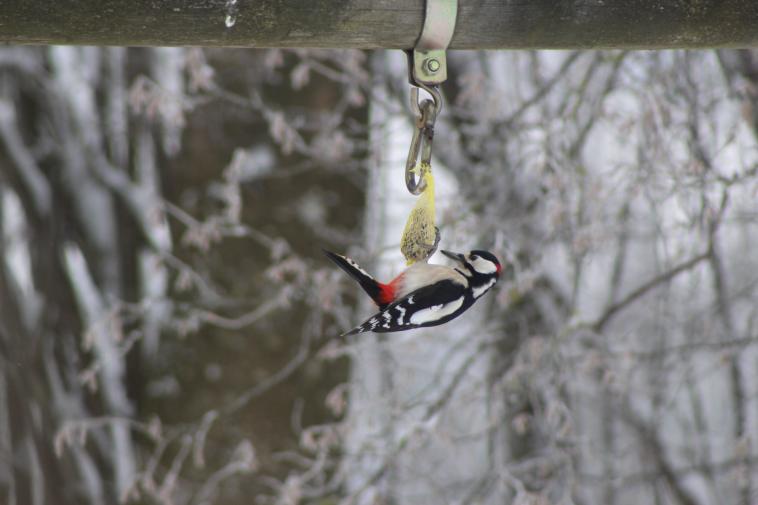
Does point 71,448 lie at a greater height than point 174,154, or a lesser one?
→ lesser

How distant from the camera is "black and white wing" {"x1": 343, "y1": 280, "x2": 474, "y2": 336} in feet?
6.78

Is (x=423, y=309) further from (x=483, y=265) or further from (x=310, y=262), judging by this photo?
(x=310, y=262)

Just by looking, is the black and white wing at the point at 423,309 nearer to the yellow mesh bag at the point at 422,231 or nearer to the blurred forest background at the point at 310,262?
the yellow mesh bag at the point at 422,231

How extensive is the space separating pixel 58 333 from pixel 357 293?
1566mm

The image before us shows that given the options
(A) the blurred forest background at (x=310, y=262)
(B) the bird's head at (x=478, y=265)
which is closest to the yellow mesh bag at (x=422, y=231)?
(B) the bird's head at (x=478, y=265)

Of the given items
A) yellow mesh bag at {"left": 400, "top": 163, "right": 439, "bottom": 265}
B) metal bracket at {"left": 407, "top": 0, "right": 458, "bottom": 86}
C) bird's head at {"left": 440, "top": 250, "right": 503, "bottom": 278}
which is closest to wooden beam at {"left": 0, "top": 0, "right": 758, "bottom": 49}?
metal bracket at {"left": 407, "top": 0, "right": 458, "bottom": 86}

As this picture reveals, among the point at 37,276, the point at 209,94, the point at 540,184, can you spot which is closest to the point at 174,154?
the point at 209,94

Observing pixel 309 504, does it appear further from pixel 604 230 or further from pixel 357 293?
pixel 604 230

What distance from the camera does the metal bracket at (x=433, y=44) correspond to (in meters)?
1.73

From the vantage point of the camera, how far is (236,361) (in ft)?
14.0

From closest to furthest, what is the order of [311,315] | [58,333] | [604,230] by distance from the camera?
[604,230] < [311,315] < [58,333]

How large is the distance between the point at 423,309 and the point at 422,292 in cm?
6

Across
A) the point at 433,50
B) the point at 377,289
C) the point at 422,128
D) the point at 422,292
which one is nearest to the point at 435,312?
the point at 422,292

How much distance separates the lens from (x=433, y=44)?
69.3 inches
